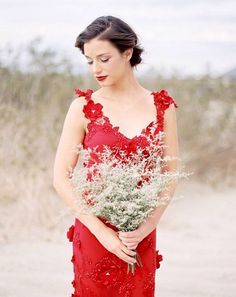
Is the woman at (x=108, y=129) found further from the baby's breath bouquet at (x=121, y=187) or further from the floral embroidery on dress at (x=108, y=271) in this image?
the baby's breath bouquet at (x=121, y=187)

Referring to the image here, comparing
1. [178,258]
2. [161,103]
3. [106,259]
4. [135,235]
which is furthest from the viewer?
[178,258]

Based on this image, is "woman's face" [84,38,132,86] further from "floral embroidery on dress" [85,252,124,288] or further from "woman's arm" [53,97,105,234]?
"floral embroidery on dress" [85,252,124,288]

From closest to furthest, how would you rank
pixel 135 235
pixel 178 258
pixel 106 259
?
pixel 135 235 → pixel 106 259 → pixel 178 258

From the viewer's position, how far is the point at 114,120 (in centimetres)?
361

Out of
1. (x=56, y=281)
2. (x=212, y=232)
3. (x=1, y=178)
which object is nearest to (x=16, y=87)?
(x=1, y=178)

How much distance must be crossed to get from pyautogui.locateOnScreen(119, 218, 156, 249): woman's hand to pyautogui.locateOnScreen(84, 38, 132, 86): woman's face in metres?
0.69

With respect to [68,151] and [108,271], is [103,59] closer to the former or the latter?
[68,151]

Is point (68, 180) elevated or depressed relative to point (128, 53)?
depressed

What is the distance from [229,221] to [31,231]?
8.20 feet

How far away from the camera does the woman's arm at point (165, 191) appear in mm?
3340

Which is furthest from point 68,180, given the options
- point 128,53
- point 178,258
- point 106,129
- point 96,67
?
point 178,258

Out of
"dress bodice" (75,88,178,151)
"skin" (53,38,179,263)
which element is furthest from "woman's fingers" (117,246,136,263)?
"dress bodice" (75,88,178,151)

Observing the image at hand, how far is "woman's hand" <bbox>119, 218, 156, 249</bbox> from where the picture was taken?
10.9 feet

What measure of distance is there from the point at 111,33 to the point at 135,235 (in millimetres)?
945
